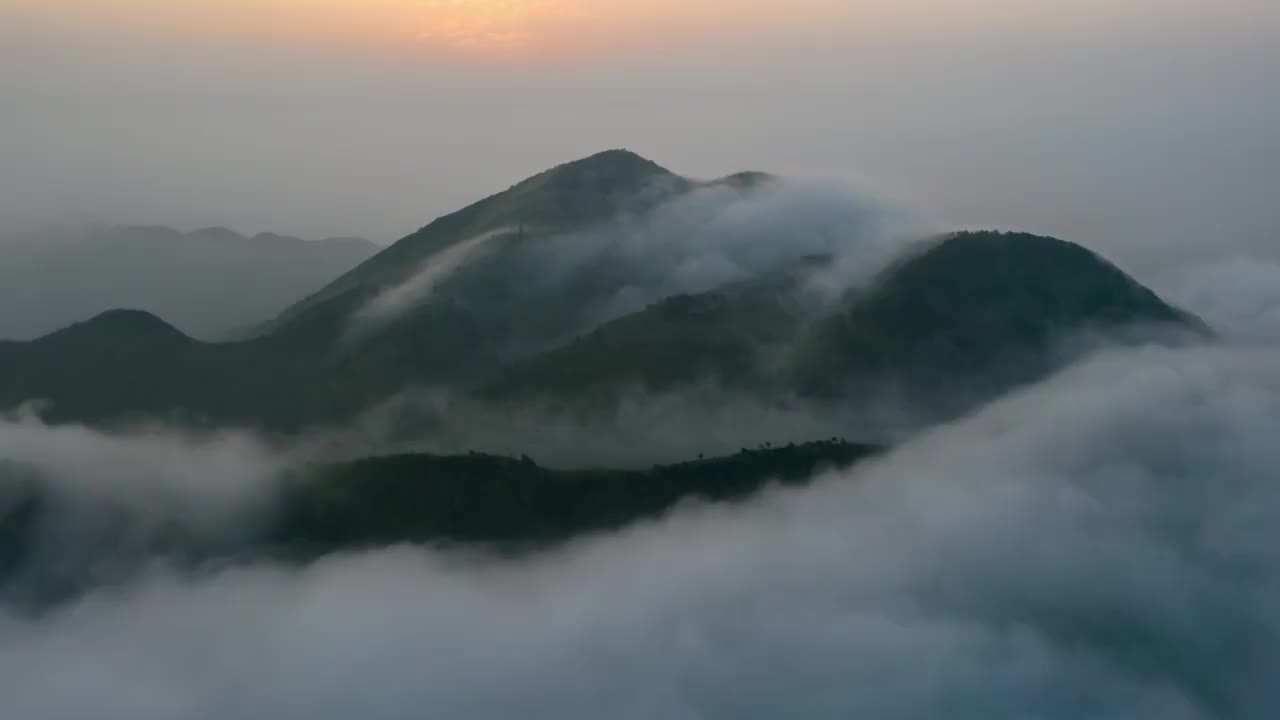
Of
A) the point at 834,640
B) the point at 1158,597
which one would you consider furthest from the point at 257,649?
the point at 1158,597

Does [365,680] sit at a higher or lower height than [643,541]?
lower

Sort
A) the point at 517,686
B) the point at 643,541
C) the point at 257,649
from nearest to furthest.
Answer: the point at 517,686
the point at 257,649
the point at 643,541

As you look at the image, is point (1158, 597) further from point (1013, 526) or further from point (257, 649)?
point (257, 649)

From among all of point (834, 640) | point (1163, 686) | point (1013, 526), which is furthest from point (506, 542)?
point (1163, 686)

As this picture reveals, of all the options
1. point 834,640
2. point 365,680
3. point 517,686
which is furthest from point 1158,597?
point 365,680

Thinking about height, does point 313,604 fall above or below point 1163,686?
above

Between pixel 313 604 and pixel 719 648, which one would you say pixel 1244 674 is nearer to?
pixel 719 648

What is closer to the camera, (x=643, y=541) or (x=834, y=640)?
(x=834, y=640)

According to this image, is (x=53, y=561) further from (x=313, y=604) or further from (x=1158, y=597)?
(x=1158, y=597)

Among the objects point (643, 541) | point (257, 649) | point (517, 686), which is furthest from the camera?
point (643, 541)
